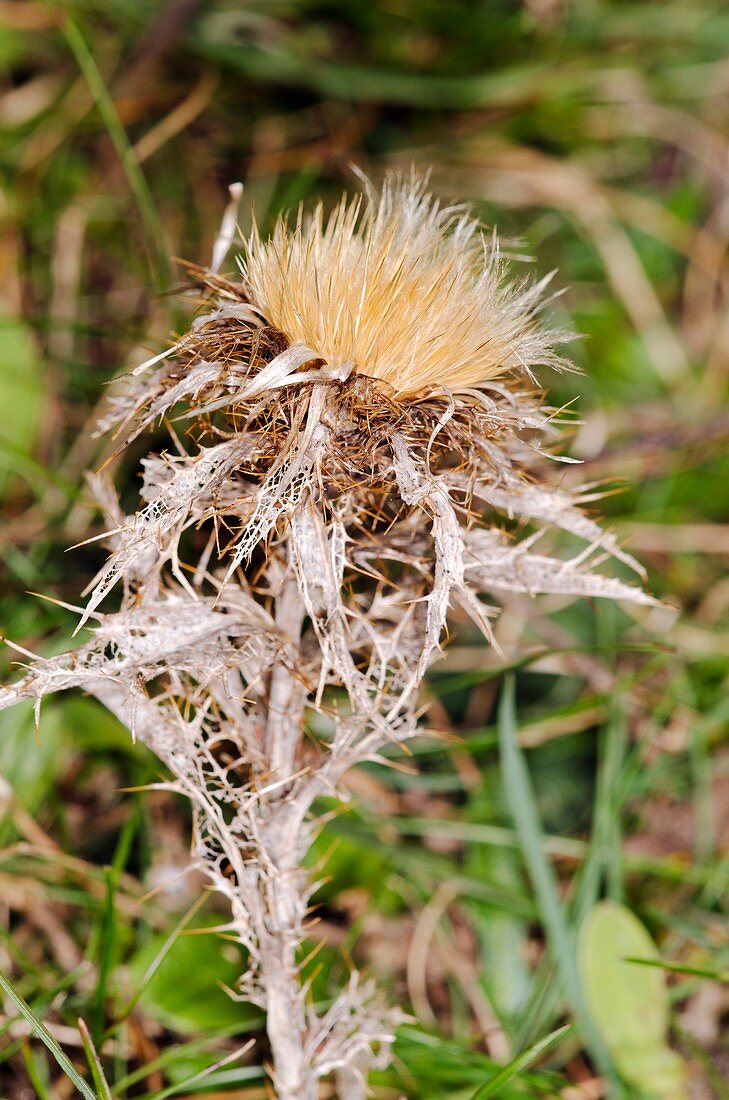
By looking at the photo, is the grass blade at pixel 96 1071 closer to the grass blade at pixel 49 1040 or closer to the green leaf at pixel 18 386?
the grass blade at pixel 49 1040

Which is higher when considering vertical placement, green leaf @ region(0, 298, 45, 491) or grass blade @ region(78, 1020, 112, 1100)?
green leaf @ region(0, 298, 45, 491)

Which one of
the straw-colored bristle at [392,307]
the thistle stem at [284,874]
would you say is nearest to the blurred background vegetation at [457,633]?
the thistle stem at [284,874]

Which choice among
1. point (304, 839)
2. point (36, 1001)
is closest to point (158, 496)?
point (304, 839)

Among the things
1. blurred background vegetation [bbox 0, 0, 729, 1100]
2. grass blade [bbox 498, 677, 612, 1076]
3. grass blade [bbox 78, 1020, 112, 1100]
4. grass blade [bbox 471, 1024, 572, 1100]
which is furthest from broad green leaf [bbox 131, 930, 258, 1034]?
grass blade [bbox 498, 677, 612, 1076]

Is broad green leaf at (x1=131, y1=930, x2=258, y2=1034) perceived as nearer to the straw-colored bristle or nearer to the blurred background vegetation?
the blurred background vegetation

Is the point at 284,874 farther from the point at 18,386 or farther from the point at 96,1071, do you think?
the point at 18,386

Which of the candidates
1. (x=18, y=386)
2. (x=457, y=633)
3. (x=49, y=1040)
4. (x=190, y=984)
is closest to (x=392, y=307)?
(x=457, y=633)

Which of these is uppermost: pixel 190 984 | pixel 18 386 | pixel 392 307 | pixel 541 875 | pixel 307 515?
pixel 392 307
